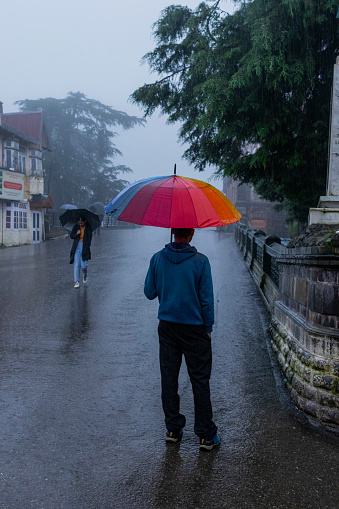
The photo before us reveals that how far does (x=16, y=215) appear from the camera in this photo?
96.9 feet

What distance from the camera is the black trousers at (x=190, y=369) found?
150 inches

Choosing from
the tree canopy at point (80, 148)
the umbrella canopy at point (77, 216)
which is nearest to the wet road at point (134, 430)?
the umbrella canopy at point (77, 216)

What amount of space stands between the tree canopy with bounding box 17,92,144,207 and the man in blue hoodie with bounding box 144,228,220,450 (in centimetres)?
4659

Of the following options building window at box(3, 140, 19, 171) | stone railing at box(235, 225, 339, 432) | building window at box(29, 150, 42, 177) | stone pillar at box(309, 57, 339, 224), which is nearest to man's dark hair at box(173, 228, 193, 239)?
stone railing at box(235, 225, 339, 432)

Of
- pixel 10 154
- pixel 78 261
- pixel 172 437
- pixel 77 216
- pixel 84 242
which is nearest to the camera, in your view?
pixel 172 437

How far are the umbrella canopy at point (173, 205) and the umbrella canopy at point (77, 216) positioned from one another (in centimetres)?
727

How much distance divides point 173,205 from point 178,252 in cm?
37

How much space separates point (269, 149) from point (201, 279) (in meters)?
9.65

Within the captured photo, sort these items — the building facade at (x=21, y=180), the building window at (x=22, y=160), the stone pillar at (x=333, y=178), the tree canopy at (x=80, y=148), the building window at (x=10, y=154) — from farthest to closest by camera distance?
1. the tree canopy at (x=80, y=148)
2. the building window at (x=22, y=160)
3. the building window at (x=10, y=154)
4. the building facade at (x=21, y=180)
5. the stone pillar at (x=333, y=178)

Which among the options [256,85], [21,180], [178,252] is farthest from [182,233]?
[21,180]

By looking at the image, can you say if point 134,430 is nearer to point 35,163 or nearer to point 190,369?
point 190,369

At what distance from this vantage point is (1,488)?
10.3 feet

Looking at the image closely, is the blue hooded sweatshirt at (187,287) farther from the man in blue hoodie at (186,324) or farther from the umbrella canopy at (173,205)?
the umbrella canopy at (173,205)

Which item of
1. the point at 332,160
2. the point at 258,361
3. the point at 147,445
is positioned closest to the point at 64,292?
the point at 258,361
